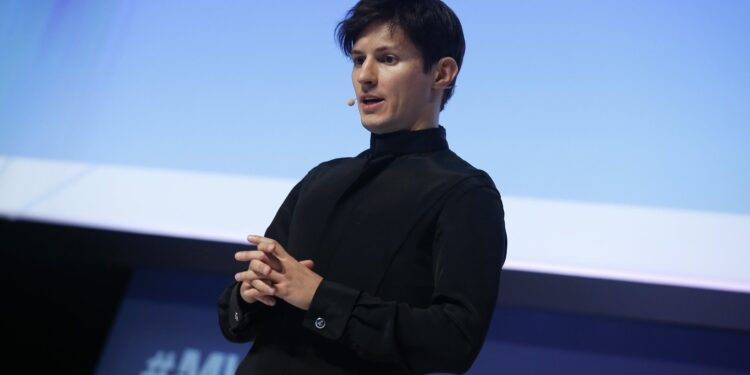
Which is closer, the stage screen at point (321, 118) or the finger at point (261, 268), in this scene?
the finger at point (261, 268)

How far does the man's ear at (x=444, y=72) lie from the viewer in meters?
0.98

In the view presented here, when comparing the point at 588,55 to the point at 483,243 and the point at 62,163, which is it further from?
the point at 62,163

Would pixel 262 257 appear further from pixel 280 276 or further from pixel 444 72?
pixel 444 72

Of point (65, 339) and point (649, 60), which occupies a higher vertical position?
point (649, 60)

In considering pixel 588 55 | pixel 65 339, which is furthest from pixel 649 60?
pixel 65 339

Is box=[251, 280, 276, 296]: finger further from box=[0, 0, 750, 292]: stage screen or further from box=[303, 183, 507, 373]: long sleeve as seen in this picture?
box=[0, 0, 750, 292]: stage screen

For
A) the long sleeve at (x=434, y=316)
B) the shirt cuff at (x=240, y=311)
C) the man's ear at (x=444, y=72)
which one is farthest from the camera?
the man's ear at (x=444, y=72)

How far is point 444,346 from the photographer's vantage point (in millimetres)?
738

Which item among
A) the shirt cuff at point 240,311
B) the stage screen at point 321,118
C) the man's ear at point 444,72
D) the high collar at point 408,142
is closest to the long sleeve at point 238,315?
the shirt cuff at point 240,311

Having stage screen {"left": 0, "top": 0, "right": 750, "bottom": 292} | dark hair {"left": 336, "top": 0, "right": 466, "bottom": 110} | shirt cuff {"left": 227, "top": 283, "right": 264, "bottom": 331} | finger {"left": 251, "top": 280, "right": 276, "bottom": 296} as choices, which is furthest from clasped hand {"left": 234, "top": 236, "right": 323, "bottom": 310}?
stage screen {"left": 0, "top": 0, "right": 750, "bottom": 292}

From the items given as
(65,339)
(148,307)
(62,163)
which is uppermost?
(62,163)

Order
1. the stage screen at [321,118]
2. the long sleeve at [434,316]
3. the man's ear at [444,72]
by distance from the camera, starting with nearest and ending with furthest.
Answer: the long sleeve at [434,316] → the man's ear at [444,72] → the stage screen at [321,118]

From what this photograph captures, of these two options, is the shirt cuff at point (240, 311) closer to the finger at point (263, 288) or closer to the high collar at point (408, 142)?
the finger at point (263, 288)

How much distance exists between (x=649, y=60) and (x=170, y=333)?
1496mm
